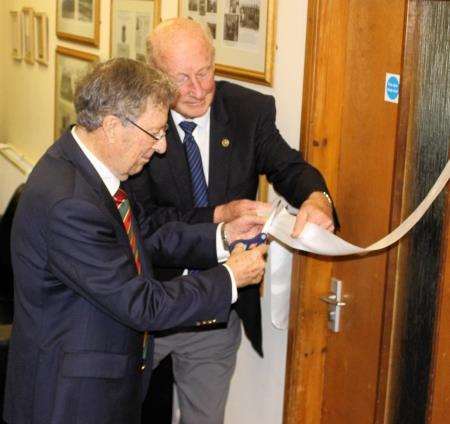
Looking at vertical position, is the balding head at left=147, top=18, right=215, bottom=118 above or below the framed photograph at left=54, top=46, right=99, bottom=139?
above

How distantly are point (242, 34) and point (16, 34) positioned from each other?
12.1 ft

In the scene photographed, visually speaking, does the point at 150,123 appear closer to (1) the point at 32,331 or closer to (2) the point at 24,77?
(1) the point at 32,331

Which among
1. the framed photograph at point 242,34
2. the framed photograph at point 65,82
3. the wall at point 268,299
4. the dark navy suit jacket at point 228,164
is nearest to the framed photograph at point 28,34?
the framed photograph at point 65,82

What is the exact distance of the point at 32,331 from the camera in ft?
7.57

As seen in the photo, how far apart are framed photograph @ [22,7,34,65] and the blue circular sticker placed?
12.8 ft

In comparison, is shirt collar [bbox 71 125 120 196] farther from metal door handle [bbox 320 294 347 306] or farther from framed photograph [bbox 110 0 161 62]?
framed photograph [bbox 110 0 161 62]

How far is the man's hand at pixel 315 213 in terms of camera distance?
2500 millimetres

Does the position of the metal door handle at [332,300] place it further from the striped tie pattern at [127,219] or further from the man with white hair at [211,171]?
the striped tie pattern at [127,219]

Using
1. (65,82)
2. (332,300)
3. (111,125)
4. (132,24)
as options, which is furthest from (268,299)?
(65,82)

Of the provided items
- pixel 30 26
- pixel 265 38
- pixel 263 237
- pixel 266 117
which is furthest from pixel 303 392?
pixel 30 26

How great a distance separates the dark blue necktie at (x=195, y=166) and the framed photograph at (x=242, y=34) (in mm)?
366

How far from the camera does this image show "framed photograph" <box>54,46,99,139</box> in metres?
4.96

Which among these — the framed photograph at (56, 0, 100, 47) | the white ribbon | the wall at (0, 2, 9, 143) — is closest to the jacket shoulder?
the white ribbon

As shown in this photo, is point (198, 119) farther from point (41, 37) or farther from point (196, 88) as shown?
point (41, 37)
